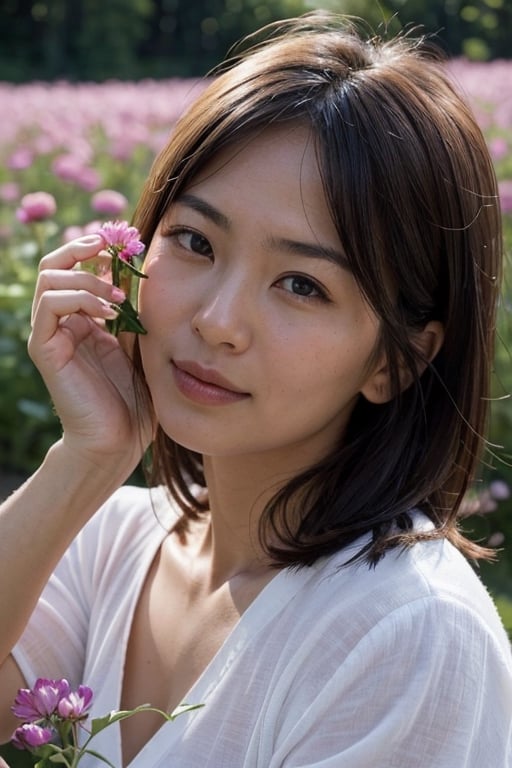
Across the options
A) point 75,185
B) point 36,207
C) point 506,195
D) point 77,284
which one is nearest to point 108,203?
point 36,207

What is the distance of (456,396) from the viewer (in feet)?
6.22

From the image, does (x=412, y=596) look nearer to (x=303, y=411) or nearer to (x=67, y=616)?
(x=303, y=411)

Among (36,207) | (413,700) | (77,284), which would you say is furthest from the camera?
(36,207)

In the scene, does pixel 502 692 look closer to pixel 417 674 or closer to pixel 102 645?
pixel 417 674

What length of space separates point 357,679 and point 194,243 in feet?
2.07

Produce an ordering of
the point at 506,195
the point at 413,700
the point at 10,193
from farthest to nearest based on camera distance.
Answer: the point at 10,193 → the point at 506,195 → the point at 413,700

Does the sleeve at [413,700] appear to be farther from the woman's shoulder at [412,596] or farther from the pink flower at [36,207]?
the pink flower at [36,207]

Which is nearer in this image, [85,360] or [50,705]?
[50,705]

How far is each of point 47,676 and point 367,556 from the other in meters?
0.71

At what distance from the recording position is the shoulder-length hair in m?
1.69

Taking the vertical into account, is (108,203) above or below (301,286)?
below

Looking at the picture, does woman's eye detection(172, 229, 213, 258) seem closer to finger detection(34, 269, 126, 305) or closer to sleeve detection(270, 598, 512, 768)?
finger detection(34, 269, 126, 305)

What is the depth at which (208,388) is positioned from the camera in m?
1.72

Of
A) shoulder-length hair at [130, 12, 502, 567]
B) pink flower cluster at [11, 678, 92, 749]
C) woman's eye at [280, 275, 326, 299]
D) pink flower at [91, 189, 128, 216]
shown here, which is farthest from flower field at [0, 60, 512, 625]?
pink flower cluster at [11, 678, 92, 749]
